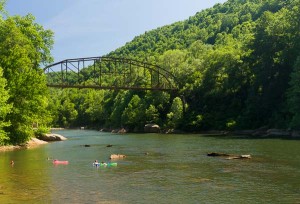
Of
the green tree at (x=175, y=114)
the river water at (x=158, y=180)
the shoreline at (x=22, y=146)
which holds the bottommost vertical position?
the river water at (x=158, y=180)

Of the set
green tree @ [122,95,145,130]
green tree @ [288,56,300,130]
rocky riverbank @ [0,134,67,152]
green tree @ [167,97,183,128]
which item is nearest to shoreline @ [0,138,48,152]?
rocky riverbank @ [0,134,67,152]

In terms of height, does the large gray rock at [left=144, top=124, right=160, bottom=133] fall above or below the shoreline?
above

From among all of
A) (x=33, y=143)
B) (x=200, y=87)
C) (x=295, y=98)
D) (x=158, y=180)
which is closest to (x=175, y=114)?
(x=200, y=87)

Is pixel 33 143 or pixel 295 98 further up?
pixel 295 98

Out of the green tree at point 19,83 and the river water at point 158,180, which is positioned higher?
the green tree at point 19,83

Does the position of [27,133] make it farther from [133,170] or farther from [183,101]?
[183,101]

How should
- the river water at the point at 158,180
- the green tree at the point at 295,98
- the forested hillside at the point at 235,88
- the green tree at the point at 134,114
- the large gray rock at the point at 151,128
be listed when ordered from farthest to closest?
1. the green tree at the point at 134,114
2. the large gray rock at the point at 151,128
3. the forested hillside at the point at 235,88
4. the green tree at the point at 295,98
5. the river water at the point at 158,180

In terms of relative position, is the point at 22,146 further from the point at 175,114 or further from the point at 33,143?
the point at 175,114

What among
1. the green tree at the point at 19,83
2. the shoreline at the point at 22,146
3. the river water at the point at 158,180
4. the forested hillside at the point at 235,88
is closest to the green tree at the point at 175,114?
the forested hillside at the point at 235,88

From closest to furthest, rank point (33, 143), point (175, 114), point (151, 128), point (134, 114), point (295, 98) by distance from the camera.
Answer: point (33, 143) → point (295, 98) → point (175, 114) → point (151, 128) → point (134, 114)

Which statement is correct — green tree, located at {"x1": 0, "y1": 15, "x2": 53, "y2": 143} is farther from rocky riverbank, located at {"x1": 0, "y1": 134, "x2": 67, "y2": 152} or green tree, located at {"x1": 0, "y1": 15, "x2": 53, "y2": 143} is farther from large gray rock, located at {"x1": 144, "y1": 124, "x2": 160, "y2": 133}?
large gray rock, located at {"x1": 144, "y1": 124, "x2": 160, "y2": 133}

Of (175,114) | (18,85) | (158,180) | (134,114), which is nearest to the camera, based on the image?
(158,180)

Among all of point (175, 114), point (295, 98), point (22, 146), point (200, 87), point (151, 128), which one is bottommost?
point (22, 146)

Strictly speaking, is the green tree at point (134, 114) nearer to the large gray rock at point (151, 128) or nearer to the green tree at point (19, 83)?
the large gray rock at point (151, 128)
